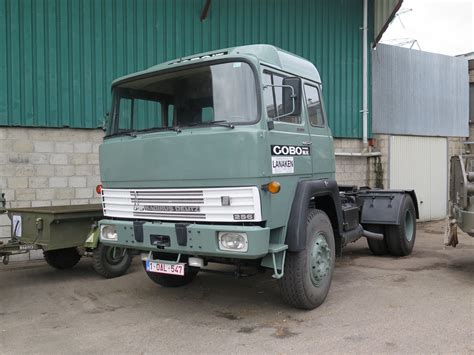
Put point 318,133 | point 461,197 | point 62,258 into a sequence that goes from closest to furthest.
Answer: point 318,133
point 461,197
point 62,258

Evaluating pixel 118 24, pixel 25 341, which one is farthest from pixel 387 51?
pixel 25 341

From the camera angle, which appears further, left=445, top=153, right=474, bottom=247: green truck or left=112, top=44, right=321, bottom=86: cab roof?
left=445, top=153, right=474, bottom=247: green truck

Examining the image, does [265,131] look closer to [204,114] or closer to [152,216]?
[204,114]

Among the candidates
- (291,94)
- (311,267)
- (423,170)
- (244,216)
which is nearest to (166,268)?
(244,216)

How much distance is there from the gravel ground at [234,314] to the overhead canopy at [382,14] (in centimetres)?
739

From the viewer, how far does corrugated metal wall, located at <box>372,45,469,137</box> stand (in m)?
13.4

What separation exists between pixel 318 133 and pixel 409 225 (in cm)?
392

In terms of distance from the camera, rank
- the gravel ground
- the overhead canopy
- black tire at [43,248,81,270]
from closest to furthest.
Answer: the gravel ground < black tire at [43,248,81,270] < the overhead canopy

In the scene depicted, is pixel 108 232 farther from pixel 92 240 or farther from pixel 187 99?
pixel 187 99

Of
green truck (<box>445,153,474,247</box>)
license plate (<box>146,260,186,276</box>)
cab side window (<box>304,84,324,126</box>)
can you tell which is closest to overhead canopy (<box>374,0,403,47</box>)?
green truck (<box>445,153,474,247</box>)

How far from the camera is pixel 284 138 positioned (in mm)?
4969

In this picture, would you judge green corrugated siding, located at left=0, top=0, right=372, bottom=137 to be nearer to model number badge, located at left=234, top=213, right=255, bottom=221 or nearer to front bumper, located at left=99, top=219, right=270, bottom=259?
front bumper, located at left=99, top=219, right=270, bottom=259

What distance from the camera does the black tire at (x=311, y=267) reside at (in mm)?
4953

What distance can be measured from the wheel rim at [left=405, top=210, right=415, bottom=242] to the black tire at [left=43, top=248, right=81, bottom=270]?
579 cm
